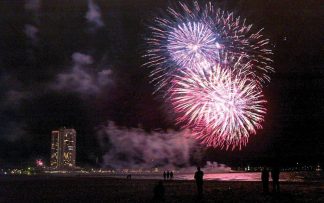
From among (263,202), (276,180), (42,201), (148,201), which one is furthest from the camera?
(276,180)

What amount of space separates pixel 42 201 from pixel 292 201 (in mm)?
12211

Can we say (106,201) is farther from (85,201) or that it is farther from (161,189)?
(161,189)

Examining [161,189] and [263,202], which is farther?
[161,189]

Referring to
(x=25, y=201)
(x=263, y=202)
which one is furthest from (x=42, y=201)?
(x=263, y=202)

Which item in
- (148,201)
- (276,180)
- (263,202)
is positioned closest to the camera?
(263,202)

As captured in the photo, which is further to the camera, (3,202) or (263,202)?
(3,202)

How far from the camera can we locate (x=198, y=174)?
22.3 meters

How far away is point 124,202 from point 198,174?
4.54 m

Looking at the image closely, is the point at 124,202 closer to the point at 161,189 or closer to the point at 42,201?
the point at 161,189

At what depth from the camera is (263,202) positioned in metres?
18.4

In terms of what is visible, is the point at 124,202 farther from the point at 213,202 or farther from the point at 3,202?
the point at 3,202

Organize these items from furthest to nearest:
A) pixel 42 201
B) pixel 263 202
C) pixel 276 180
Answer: pixel 276 180
pixel 42 201
pixel 263 202

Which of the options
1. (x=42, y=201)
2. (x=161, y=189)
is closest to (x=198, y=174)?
(x=161, y=189)

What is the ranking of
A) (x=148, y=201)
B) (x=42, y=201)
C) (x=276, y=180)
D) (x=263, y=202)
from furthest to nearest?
(x=276, y=180)
(x=42, y=201)
(x=148, y=201)
(x=263, y=202)
